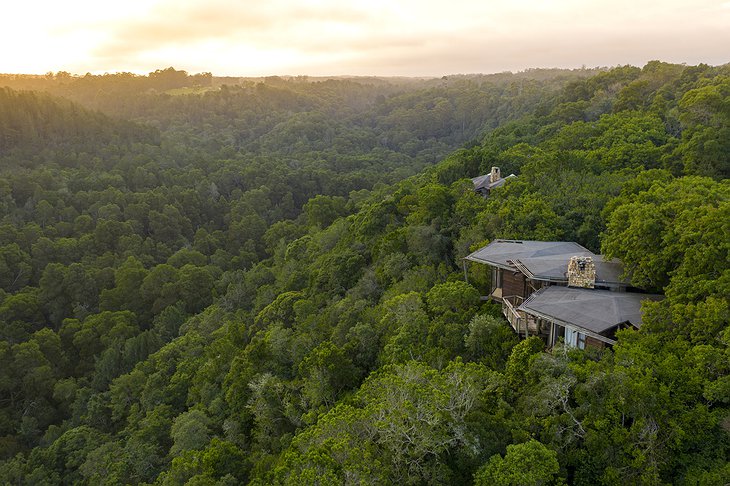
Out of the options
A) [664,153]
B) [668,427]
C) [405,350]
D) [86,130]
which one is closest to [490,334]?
[405,350]

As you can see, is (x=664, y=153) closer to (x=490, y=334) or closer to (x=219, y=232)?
(x=490, y=334)

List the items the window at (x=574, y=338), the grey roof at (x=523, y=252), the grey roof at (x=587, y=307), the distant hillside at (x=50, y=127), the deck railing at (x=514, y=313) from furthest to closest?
the distant hillside at (x=50, y=127), the grey roof at (x=523, y=252), the deck railing at (x=514, y=313), the window at (x=574, y=338), the grey roof at (x=587, y=307)

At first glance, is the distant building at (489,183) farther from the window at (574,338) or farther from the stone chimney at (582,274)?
the window at (574,338)

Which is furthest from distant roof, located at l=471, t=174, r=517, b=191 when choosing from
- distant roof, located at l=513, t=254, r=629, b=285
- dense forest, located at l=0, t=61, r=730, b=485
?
distant roof, located at l=513, t=254, r=629, b=285

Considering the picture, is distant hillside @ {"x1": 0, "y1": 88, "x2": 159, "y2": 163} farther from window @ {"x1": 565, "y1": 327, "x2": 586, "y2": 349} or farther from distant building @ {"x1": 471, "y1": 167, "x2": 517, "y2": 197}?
window @ {"x1": 565, "y1": 327, "x2": 586, "y2": 349}

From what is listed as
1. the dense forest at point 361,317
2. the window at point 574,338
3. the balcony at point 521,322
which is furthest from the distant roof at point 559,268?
the window at point 574,338

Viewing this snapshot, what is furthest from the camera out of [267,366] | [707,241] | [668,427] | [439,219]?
[439,219]

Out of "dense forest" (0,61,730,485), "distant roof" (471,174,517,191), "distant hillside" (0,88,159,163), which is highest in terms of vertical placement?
"distant hillside" (0,88,159,163)
